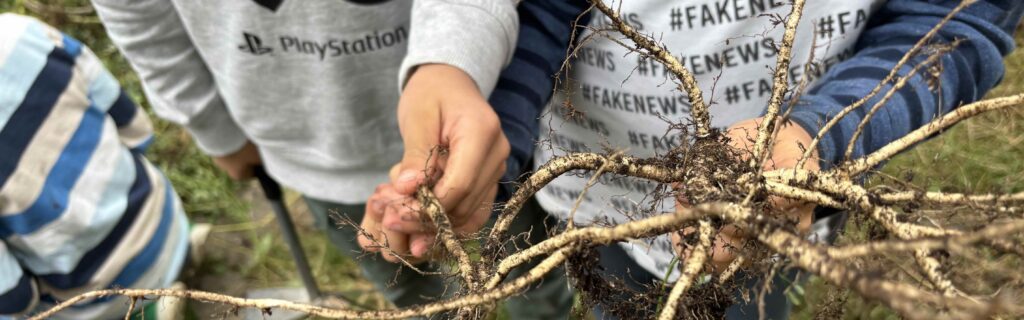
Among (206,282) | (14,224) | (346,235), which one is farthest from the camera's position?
(206,282)

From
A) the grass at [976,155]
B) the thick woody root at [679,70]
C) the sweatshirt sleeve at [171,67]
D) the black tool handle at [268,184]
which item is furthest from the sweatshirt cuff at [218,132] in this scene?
the grass at [976,155]

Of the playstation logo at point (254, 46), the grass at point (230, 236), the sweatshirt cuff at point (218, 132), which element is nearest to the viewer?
the playstation logo at point (254, 46)

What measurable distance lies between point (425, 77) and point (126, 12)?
56cm

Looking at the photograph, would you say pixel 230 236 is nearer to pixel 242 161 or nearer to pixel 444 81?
pixel 242 161

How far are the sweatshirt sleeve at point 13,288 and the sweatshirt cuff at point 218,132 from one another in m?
0.34

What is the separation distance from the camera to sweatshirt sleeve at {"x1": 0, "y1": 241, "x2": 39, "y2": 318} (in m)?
1.07

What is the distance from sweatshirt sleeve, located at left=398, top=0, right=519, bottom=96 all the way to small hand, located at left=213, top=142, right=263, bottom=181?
598mm

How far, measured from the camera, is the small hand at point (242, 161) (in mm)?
1354

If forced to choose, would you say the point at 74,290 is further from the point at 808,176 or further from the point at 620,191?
the point at 808,176

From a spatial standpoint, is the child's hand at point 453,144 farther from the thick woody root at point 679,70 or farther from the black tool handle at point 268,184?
the black tool handle at point 268,184

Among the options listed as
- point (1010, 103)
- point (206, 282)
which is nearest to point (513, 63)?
point (1010, 103)

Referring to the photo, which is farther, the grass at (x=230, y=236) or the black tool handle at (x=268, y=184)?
the grass at (x=230, y=236)

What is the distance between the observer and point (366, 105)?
114 centimetres

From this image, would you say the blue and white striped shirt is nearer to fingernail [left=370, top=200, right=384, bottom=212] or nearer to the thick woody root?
fingernail [left=370, top=200, right=384, bottom=212]
